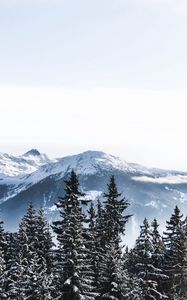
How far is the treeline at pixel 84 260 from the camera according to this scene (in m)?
52.8

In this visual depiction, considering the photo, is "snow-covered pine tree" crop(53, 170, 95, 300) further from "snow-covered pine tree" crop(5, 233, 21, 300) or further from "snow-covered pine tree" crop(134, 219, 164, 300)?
"snow-covered pine tree" crop(134, 219, 164, 300)

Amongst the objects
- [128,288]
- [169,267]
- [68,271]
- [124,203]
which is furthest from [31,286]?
[169,267]

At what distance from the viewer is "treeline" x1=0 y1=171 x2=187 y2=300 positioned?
52.8 m

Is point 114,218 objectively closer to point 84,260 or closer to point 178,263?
point 178,263

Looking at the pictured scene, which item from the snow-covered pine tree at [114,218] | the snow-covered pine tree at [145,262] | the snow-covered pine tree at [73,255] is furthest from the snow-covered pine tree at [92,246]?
the snow-covered pine tree at [145,262]

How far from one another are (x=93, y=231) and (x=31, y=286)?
1263 cm

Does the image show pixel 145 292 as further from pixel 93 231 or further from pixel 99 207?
pixel 99 207

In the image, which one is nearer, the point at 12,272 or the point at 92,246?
the point at 12,272

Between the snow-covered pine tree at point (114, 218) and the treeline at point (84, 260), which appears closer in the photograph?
the treeline at point (84, 260)

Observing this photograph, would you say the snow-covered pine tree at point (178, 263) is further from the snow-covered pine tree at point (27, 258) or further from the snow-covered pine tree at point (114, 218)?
the snow-covered pine tree at point (27, 258)

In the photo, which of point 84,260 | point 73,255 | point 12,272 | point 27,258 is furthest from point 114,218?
point 73,255

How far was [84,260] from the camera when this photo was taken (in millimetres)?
52500

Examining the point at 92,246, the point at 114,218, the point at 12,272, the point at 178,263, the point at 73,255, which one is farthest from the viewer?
the point at 114,218

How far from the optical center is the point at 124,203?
68.5 metres
